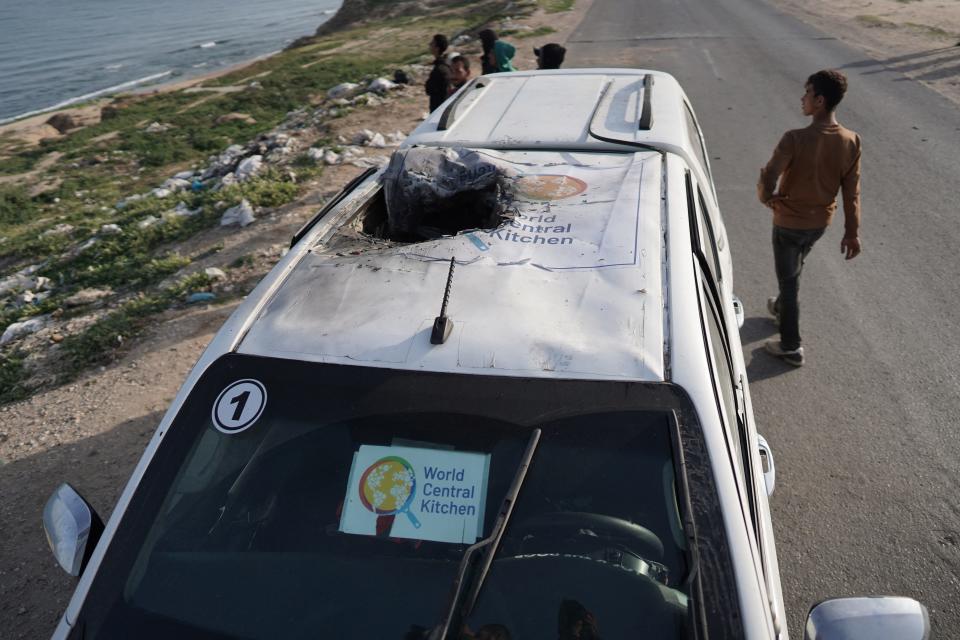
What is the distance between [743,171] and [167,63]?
3733 centimetres

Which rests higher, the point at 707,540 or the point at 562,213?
the point at 562,213

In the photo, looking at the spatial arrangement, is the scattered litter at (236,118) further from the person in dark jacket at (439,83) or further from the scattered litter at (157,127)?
the person in dark jacket at (439,83)

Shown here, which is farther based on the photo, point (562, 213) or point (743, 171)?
point (743, 171)

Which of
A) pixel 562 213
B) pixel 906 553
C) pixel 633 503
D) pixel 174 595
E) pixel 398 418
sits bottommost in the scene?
pixel 906 553

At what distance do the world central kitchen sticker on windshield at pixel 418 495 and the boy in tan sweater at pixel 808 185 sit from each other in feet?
10.2

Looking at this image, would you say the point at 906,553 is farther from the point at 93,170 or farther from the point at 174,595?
the point at 93,170

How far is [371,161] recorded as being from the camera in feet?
29.1

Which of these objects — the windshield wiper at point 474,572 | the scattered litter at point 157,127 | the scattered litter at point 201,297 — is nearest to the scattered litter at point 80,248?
the scattered litter at point 201,297

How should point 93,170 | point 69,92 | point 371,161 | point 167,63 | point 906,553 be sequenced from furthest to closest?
point 167,63, point 69,92, point 93,170, point 371,161, point 906,553

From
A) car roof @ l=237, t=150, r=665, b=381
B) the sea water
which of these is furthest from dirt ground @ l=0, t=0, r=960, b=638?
the sea water

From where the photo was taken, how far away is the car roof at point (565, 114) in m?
3.54

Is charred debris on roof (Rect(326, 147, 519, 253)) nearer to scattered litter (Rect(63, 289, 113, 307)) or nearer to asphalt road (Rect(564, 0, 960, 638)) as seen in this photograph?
asphalt road (Rect(564, 0, 960, 638))

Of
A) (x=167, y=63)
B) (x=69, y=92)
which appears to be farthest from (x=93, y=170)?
(x=167, y=63)

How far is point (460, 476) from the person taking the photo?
6.22 ft
